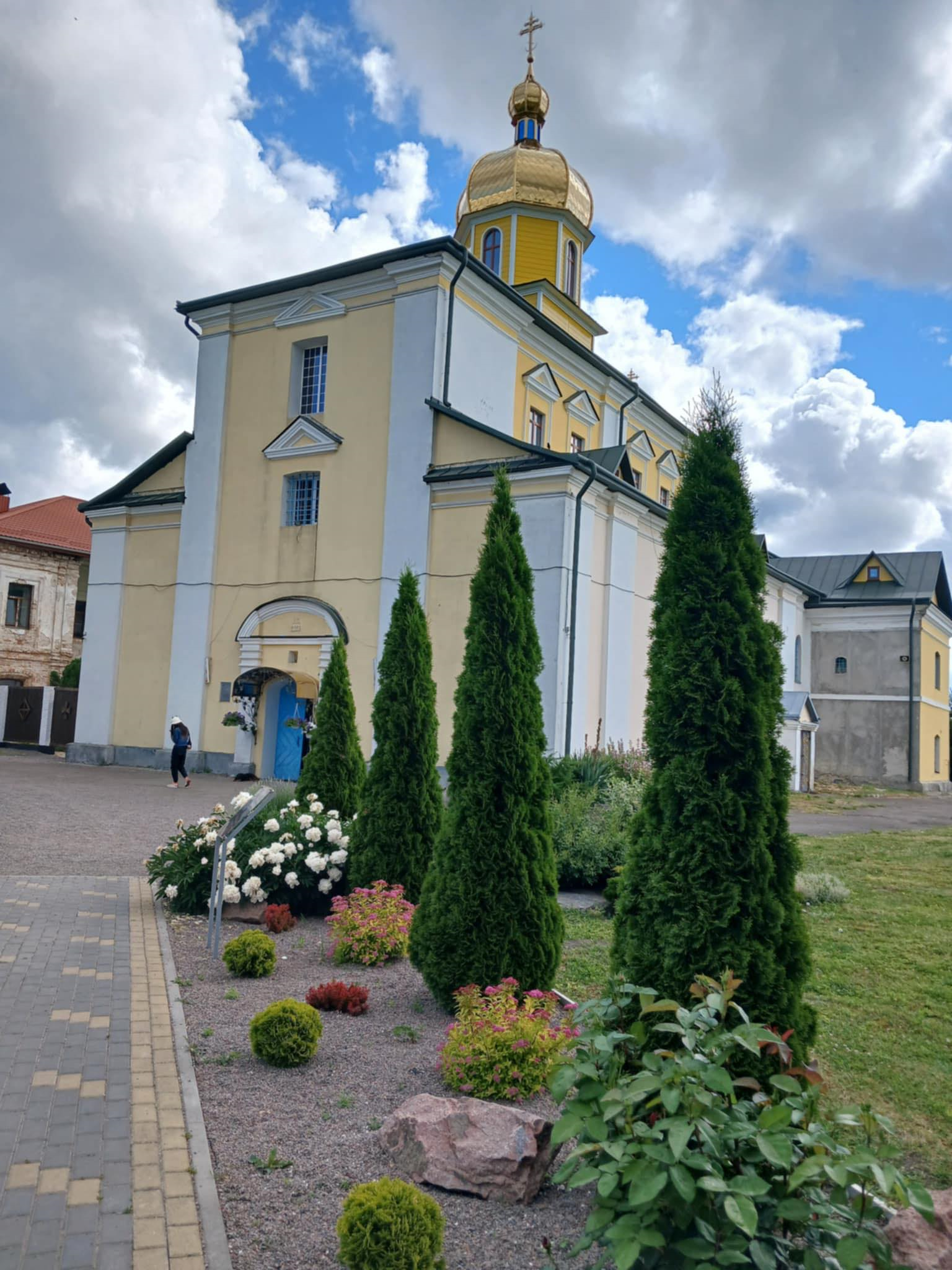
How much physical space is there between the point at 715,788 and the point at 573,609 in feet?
48.9

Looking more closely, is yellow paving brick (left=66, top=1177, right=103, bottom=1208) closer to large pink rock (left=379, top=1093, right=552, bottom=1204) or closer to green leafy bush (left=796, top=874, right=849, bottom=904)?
large pink rock (left=379, top=1093, right=552, bottom=1204)

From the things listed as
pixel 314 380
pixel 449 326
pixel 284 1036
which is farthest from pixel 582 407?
pixel 284 1036

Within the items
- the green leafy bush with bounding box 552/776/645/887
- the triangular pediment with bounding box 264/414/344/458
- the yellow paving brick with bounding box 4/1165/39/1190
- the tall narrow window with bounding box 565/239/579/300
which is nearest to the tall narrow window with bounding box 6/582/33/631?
the triangular pediment with bounding box 264/414/344/458

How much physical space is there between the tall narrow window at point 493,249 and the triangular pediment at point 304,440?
8.19 metres

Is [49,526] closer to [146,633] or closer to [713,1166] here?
[146,633]

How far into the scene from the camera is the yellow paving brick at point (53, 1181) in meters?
3.48

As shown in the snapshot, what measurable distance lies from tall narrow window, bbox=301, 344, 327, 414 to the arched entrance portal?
16.0ft

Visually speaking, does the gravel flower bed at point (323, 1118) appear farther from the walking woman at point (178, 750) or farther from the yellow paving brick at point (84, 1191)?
the walking woman at point (178, 750)

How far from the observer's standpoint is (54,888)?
9234 mm

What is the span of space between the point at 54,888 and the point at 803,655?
33.5 meters

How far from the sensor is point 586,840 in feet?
33.9

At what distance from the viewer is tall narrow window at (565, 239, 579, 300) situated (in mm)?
27203

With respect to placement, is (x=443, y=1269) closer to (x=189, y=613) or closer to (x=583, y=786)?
(x=583, y=786)

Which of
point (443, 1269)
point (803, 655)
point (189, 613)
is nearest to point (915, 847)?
point (443, 1269)
